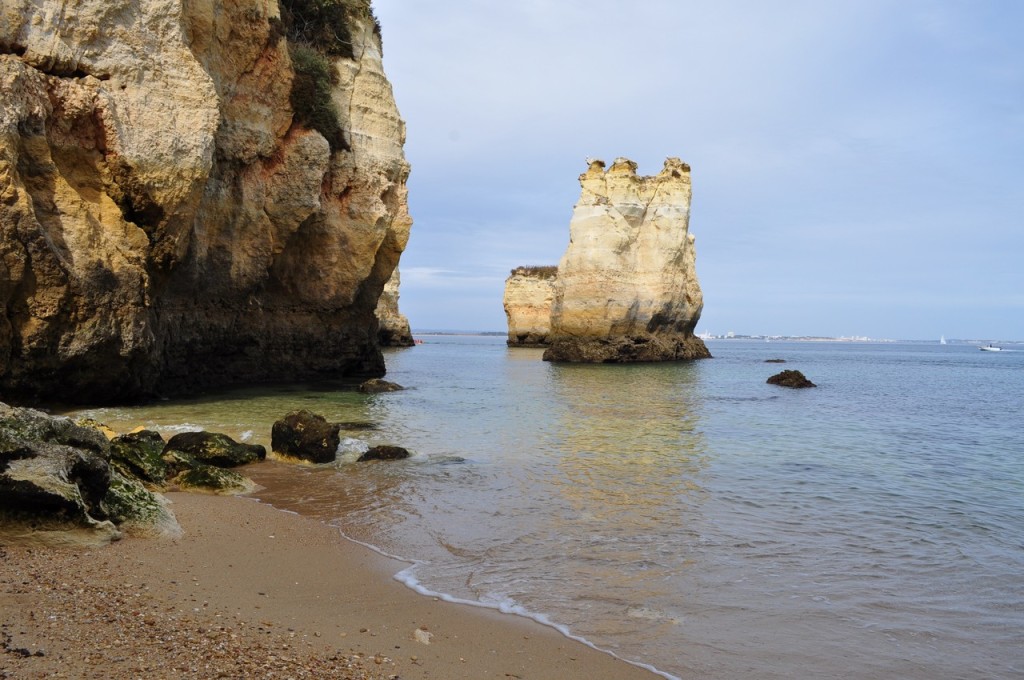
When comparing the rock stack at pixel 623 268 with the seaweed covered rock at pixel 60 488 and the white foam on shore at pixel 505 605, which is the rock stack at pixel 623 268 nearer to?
the white foam on shore at pixel 505 605

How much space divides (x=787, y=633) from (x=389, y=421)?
40.5 feet

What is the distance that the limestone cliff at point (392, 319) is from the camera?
6818cm

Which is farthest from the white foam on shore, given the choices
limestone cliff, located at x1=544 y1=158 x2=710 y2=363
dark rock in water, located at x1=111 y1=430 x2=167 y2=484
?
limestone cliff, located at x1=544 y1=158 x2=710 y2=363

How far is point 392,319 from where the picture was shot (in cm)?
7188

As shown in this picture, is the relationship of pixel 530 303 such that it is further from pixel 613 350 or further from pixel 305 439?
pixel 305 439

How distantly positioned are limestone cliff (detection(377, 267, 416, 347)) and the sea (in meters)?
49.9

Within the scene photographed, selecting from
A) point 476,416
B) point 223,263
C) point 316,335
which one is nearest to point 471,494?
point 476,416

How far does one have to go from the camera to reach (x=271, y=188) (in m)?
21.0

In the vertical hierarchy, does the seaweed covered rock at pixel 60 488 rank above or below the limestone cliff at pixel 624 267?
below

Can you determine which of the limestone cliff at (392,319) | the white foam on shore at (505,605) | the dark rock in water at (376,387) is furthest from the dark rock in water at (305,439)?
the limestone cliff at (392,319)

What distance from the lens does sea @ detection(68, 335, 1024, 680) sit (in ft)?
16.7

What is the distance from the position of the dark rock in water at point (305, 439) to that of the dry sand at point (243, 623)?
16.3 feet

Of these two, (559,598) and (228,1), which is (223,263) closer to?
(228,1)

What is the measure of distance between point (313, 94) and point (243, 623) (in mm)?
20704
